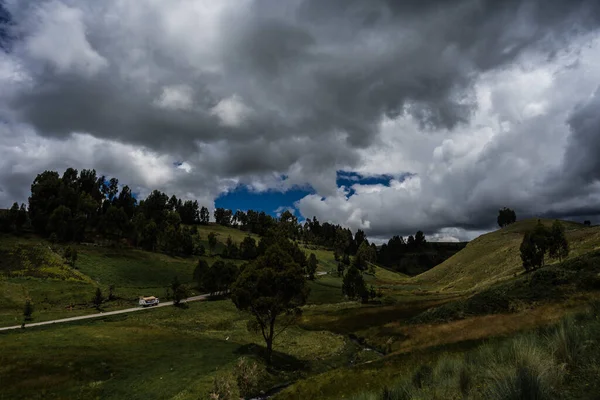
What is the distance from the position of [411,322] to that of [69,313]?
77.1 m

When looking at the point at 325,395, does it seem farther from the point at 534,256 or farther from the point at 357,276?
the point at 534,256

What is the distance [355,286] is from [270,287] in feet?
257

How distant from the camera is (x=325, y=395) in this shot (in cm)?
2862

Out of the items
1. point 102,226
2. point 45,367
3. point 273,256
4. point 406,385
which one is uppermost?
point 102,226

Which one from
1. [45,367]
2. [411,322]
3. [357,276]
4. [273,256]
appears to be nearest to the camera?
[45,367]

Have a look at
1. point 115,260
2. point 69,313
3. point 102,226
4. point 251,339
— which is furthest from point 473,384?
point 102,226

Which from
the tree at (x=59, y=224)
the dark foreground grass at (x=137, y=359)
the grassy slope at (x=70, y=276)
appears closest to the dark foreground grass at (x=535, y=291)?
the dark foreground grass at (x=137, y=359)

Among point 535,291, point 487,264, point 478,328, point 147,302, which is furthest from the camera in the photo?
point 487,264

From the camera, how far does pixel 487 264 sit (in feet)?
499

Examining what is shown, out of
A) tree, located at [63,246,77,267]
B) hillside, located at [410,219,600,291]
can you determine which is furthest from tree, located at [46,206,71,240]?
hillside, located at [410,219,600,291]

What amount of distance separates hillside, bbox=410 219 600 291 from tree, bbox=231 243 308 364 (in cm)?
8352

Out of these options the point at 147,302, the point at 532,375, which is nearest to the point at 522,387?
the point at 532,375

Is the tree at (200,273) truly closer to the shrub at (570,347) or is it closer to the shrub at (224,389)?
the shrub at (224,389)

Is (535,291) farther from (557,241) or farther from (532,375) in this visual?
(557,241)
